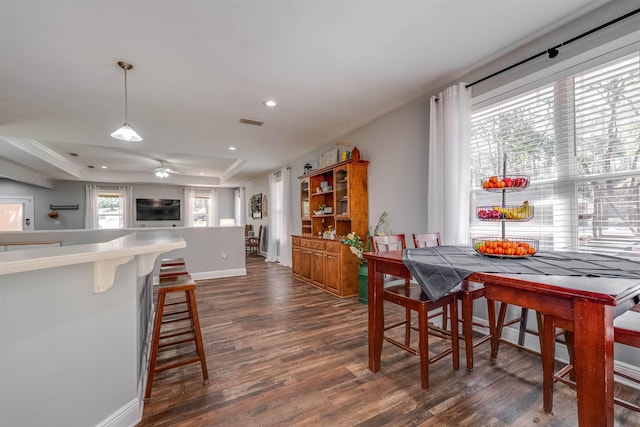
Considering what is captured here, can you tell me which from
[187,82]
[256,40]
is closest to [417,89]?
[256,40]

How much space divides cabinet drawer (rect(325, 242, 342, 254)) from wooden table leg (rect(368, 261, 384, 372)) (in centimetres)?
190

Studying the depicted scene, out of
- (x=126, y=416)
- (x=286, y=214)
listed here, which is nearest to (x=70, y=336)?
(x=126, y=416)

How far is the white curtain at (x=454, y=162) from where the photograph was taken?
8.47 ft

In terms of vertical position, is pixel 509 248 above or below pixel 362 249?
above

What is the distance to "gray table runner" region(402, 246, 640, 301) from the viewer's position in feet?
4.15

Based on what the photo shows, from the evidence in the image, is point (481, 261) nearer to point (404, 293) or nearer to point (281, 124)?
point (404, 293)

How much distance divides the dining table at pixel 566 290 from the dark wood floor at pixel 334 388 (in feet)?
1.05

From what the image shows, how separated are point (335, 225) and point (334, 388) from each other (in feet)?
8.89

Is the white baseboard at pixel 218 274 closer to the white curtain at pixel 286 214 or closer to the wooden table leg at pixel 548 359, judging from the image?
the white curtain at pixel 286 214

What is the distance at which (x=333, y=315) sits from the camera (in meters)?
3.11

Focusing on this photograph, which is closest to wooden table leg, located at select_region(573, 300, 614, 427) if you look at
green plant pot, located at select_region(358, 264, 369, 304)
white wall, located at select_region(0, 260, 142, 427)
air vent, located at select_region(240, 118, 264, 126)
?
white wall, located at select_region(0, 260, 142, 427)

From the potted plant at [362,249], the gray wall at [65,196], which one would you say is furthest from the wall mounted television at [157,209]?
the potted plant at [362,249]

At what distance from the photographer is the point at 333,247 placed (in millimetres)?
3990

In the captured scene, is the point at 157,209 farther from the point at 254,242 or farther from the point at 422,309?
the point at 422,309
